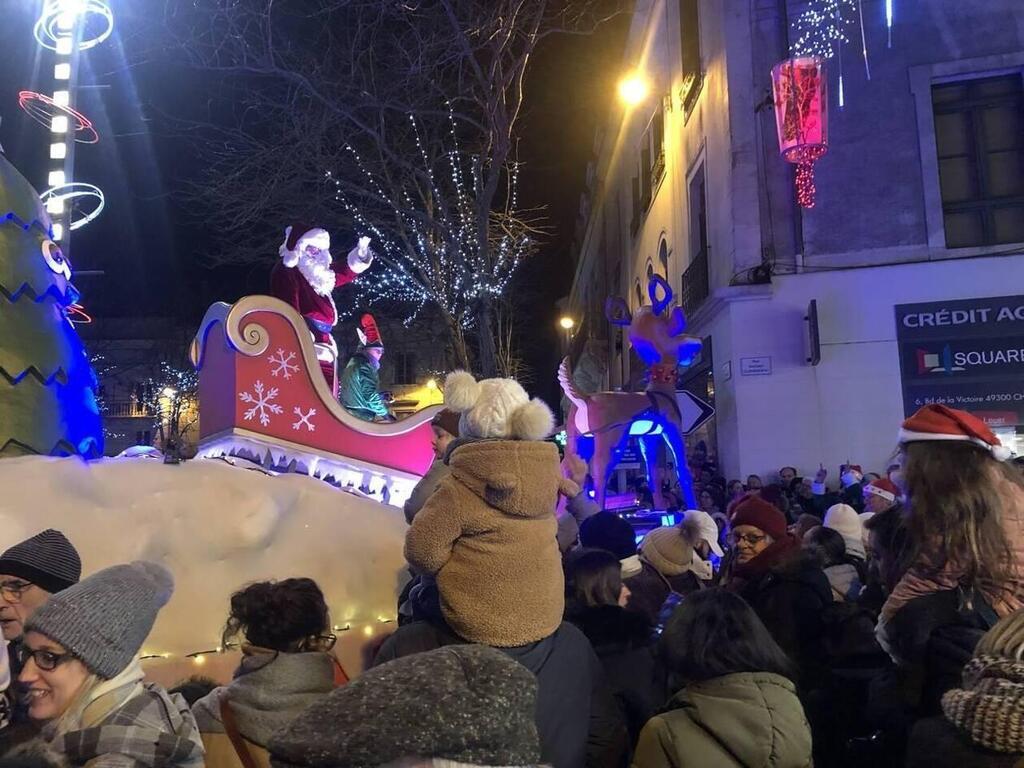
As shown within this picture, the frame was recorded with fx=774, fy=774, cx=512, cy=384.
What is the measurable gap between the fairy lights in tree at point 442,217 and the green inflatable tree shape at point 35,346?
8212 mm

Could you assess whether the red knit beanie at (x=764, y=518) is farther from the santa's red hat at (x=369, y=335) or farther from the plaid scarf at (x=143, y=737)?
the santa's red hat at (x=369, y=335)

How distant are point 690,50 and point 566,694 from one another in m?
14.3

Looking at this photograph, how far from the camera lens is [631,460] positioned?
1540 cm

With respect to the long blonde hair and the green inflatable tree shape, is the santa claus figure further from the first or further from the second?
the long blonde hair

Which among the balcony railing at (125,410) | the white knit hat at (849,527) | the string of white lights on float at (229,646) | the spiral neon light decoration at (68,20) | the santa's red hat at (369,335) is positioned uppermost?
the spiral neon light decoration at (68,20)

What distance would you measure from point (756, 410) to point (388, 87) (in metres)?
7.26

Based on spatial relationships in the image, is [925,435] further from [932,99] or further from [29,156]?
[29,156]

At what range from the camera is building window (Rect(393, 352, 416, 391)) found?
4272 cm

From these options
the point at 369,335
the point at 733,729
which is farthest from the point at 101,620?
the point at 369,335

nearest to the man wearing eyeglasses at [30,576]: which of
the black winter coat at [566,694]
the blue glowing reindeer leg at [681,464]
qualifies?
the black winter coat at [566,694]

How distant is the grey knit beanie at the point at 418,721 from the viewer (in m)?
0.90

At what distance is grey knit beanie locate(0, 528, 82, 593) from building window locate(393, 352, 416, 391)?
40.5 metres

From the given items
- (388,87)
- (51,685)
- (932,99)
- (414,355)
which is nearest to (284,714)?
(51,685)

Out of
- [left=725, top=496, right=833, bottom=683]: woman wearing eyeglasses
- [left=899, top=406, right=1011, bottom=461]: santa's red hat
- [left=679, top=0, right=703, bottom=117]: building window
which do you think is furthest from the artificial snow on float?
[left=679, top=0, right=703, bottom=117]: building window
